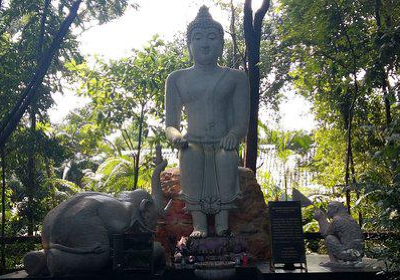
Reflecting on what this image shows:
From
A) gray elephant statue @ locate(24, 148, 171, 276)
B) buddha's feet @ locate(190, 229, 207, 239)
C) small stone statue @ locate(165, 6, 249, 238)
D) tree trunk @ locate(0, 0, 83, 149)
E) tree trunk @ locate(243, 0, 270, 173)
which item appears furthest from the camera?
tree trunk @ locate(243, 0, 270, 173)

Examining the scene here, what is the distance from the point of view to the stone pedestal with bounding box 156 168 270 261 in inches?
304

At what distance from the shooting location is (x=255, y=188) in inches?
316

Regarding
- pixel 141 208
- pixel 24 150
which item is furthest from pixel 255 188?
pixel 24 150

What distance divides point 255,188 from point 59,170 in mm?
16852

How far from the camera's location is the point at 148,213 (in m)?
6.77

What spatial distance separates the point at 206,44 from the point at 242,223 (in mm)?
2808

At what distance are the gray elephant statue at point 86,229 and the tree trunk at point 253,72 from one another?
4.34 m

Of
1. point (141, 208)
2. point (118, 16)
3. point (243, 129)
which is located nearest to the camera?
point (141, 208)

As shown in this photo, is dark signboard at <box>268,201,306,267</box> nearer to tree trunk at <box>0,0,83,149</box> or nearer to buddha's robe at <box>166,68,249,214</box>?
buddha's robe at <box>166,68,249,214</box>

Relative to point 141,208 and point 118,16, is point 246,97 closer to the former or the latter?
point 141,208

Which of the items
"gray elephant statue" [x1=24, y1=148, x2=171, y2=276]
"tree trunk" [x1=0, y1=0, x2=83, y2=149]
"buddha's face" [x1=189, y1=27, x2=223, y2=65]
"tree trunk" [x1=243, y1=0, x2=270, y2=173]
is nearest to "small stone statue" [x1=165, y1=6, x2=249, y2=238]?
"buddha's face" [x1=189, y1=27, x2=223, y2=65]

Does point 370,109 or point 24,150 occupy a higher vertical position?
point 370,109

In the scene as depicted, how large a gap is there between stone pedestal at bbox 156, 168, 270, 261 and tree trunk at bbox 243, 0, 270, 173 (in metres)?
2.82

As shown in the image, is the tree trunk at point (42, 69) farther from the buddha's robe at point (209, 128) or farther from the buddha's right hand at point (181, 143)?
the buddha's right hand at point (181, 143)
